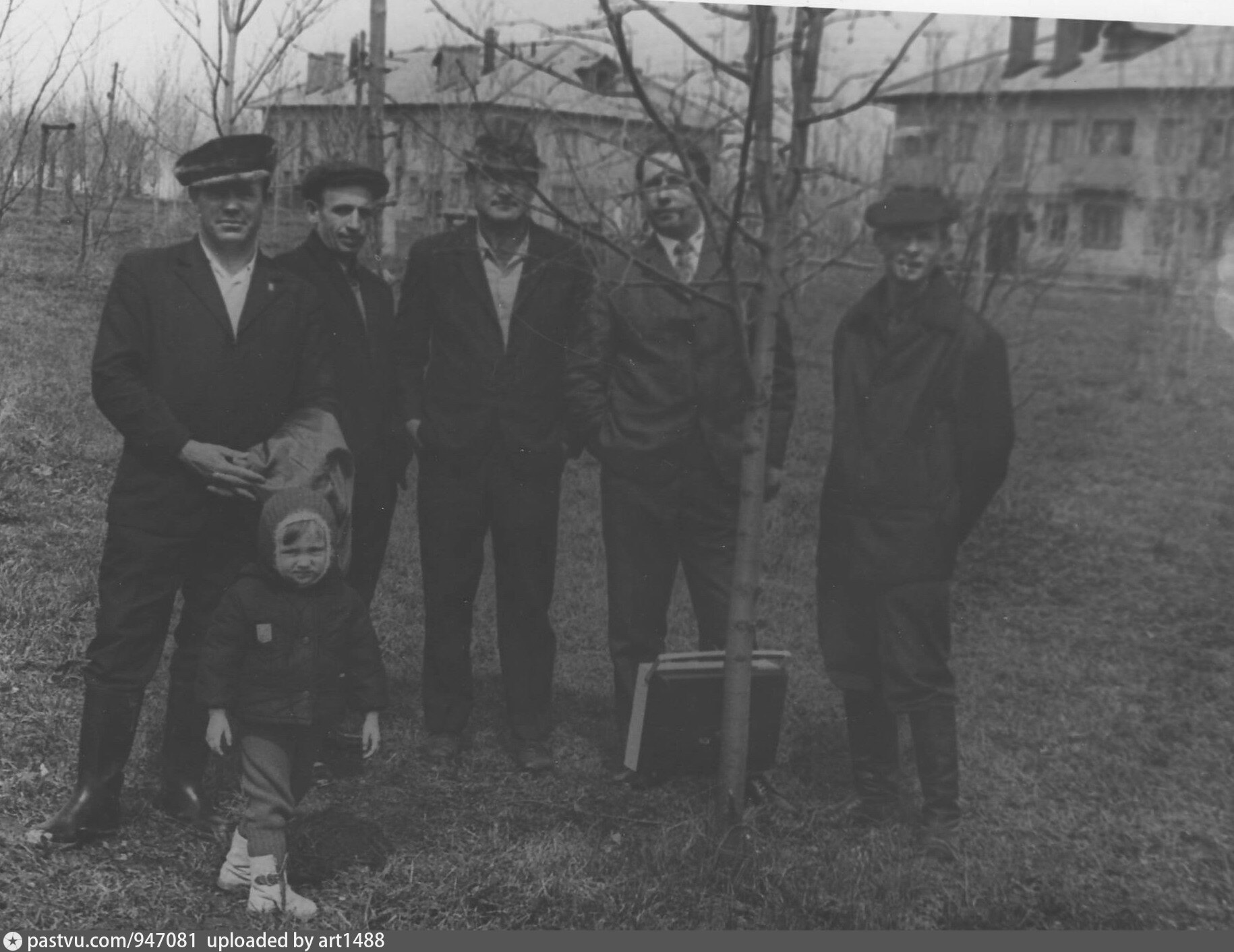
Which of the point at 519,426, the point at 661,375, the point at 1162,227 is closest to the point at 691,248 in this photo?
the point at 661,375

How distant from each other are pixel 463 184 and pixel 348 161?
341 millimetres

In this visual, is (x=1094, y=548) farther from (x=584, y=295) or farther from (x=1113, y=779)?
(x=584, y=295)

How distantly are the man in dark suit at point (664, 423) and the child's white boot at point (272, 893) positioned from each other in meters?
1.10

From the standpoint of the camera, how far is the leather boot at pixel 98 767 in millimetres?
3186

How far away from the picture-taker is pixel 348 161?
366 cm

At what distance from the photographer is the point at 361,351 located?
3662 millimetres

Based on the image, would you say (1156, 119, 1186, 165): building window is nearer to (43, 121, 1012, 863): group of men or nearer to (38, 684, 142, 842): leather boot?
(43, 121, 1012, 863): group of men

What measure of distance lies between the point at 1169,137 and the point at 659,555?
2.07m

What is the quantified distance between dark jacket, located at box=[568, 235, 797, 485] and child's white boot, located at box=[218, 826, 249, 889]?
4.77 ft

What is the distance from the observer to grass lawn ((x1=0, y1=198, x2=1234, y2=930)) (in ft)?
10.5

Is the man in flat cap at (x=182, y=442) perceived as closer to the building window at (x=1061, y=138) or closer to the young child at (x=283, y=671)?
the young child at (x=283, y=671)

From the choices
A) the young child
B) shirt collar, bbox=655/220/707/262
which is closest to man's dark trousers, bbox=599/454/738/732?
shirt collar, bbox=655/220/707/262

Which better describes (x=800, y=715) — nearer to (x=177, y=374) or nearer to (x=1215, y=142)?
(x=177, y=374)

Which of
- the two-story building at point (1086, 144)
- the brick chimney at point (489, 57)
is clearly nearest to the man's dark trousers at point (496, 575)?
the brick chimney at point (489, 57)
